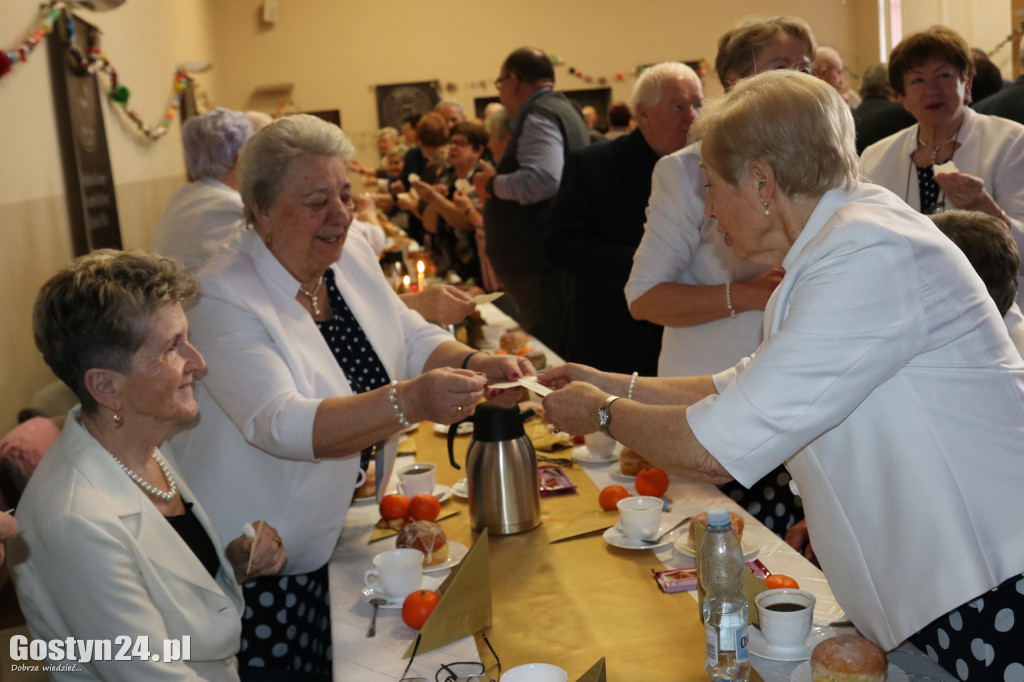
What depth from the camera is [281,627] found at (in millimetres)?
2277

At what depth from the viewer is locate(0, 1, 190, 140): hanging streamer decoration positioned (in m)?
4.29

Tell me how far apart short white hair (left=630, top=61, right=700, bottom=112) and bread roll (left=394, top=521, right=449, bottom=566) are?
1.81 m

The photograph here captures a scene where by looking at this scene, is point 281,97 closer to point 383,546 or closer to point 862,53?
point 862,53

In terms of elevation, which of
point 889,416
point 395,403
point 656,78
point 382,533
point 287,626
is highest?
point 656,78

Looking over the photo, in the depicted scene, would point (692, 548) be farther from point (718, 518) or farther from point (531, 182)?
point (531, 182)

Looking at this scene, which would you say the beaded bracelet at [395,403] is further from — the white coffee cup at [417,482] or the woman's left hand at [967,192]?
the woman's left hand at [967,192]

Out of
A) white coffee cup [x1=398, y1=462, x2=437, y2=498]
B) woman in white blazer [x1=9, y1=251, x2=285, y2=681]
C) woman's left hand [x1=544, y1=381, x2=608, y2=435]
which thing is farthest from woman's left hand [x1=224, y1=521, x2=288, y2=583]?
woman's left hand [x1=544, y1=381, x2=608, y2=435]

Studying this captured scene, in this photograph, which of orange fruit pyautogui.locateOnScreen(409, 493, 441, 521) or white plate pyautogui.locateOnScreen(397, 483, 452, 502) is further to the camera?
white plate pyautogui.locateOnScreen(397, 483, 452, 502)

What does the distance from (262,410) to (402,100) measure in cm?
1160

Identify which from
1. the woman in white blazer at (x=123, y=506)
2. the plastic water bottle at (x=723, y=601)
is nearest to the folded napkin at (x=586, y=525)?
the plastic water bottle at (x=723, y=601)

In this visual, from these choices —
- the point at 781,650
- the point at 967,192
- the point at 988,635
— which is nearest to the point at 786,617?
the point at 781,650

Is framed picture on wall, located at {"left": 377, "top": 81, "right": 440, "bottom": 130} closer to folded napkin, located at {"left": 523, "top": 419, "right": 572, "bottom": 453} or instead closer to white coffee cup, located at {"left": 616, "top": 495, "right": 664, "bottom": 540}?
folded napkin, located at {"left": 523, "top": 419, "right": 572, "bottom": 453}

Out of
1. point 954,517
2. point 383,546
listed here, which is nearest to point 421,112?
point 383,546

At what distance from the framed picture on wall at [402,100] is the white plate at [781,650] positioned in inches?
482
